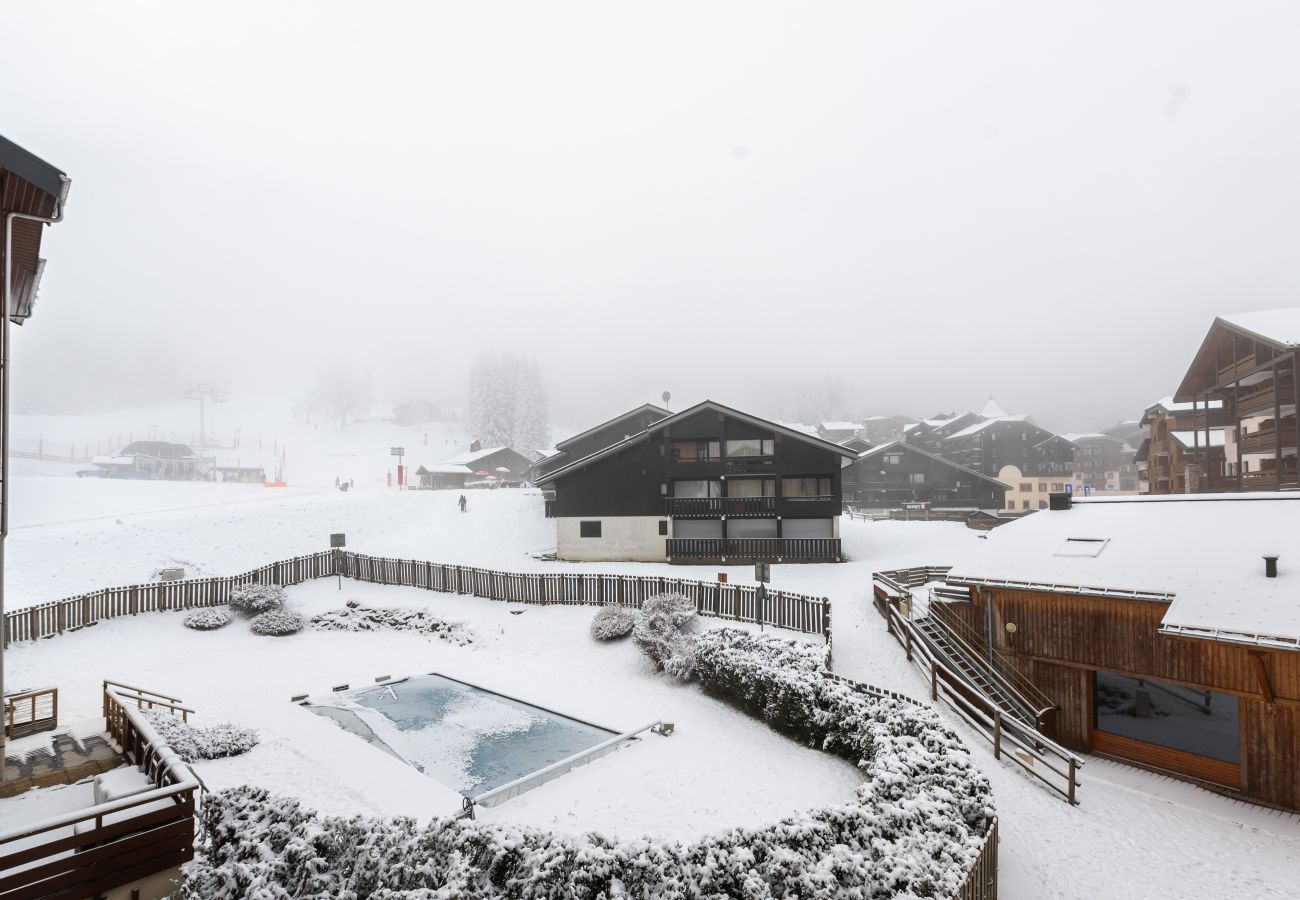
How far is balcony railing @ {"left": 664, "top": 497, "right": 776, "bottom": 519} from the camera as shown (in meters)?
33.4

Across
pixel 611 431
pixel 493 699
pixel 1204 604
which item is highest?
pixel 611 431

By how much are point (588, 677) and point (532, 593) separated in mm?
7502

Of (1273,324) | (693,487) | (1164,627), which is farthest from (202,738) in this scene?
(1273,324)

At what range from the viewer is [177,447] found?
79.6 meters

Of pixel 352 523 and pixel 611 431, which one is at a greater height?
pixel 611 431

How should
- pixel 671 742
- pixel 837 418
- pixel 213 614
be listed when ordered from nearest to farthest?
pixel 671 742 → pixel 213 614 → pixel 837 418

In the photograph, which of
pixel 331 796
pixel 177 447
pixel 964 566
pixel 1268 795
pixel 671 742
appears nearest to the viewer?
pixel 331 796

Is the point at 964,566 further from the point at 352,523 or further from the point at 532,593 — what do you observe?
the point at 352,523

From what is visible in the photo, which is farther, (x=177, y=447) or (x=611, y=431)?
(x=177, y=447)

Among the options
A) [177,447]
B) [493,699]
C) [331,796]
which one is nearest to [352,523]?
[493,699]

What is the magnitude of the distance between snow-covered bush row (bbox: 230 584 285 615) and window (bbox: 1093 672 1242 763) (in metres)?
27.6

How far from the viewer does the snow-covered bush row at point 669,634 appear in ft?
55.3

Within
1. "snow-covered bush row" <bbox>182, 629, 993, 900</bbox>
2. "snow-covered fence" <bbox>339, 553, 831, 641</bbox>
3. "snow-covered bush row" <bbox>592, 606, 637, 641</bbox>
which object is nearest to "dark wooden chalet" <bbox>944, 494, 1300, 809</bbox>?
"snow-covered fence" <bbox>339, 553, 831, 641</bbox>

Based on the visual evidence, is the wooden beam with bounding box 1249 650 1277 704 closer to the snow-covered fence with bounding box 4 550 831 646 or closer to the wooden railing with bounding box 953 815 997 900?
the wooden railing with bounding box 953 815 997 900
